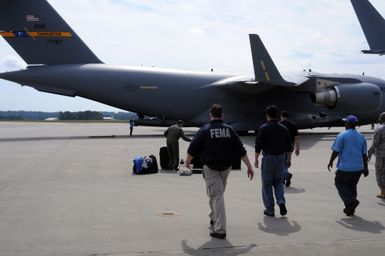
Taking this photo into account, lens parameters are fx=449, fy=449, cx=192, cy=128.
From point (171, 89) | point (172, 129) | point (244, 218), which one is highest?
point (171, 89)

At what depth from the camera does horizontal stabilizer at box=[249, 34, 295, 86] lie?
20.4m

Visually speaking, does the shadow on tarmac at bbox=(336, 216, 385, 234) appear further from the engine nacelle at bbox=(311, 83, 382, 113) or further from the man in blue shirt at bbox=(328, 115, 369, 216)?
the engine nacelle at bbox=(311, 83, 382, 113)

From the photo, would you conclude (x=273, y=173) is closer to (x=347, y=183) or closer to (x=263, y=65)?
(x=347, y=183)

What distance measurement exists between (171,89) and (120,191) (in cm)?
1611

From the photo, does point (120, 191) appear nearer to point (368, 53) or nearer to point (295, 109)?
point (368, 53)

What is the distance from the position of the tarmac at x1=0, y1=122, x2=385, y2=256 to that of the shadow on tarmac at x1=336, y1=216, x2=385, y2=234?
0.05 ft

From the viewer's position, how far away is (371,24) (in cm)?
1548

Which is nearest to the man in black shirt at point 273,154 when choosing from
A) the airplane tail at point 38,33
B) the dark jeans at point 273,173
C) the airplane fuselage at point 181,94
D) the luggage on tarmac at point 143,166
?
the dark jeans at point 273,173

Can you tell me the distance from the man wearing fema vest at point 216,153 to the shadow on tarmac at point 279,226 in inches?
28.9

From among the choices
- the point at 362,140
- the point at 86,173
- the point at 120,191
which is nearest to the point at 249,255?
the point at 362,140

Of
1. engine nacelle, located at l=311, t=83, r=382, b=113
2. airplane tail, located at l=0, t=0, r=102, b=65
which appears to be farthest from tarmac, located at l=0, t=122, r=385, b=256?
airplane tail, located at l=0, t=0, r=102, b=65

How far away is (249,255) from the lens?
4973 millimetres

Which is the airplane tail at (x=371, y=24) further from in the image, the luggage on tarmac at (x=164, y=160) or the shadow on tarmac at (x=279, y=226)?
the shadow on tarmac at (x=279, y=226)

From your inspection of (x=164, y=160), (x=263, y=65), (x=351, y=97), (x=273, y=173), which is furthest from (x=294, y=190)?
(x=351, y=97)
